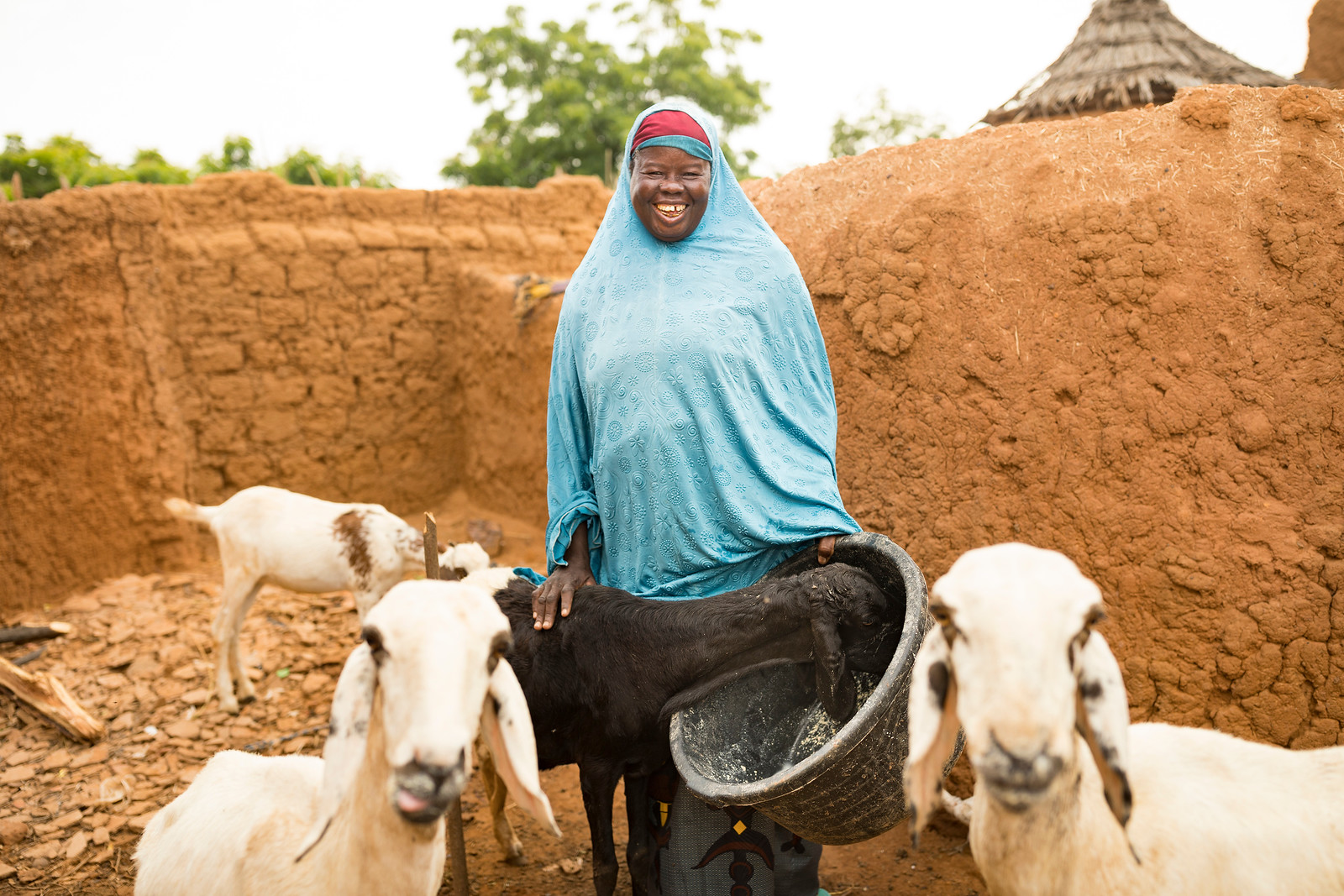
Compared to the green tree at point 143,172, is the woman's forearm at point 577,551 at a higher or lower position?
lower

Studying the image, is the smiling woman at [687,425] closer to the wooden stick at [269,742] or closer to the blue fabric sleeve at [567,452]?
the blue fabric sleeve at [567,452]

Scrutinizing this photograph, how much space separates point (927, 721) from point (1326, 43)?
7259 mm

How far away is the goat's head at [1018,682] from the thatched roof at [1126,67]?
16.8 feet

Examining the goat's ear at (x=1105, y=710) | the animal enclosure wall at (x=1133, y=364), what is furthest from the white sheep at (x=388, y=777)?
the animal enclosure wall at (x=1133, y=364)

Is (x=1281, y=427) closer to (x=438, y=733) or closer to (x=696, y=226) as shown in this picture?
(x=696, y=226)

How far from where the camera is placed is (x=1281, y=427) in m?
3.17

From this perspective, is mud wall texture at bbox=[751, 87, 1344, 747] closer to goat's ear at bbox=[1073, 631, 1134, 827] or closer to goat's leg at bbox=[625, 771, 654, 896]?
goat's leg at bbox=[625, 771, 654, 896]

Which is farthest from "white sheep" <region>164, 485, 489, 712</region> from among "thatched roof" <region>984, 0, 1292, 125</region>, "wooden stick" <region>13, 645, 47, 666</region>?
"thatched roof" <region>984, 0, 1292, 125</region>

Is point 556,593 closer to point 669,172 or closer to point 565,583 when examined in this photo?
point 565,583

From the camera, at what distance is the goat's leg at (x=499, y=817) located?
11.9 ft

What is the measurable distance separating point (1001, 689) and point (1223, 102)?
307cm

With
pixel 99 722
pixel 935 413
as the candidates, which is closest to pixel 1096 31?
pixel 935 413

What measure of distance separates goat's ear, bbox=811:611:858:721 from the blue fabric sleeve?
0.86 meters

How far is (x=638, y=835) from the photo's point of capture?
2859 mm
